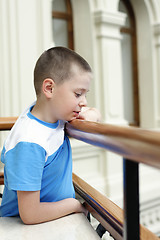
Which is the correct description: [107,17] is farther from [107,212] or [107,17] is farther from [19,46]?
[107,212]

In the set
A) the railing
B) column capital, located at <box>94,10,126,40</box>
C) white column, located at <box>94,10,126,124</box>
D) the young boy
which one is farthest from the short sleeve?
column capital, located at <box>94,10,126,40</box>

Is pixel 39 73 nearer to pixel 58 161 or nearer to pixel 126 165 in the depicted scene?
pixel 58 161

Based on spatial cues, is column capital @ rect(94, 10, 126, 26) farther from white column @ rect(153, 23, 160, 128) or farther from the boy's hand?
the boy's hand

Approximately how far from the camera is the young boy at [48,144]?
89 cm

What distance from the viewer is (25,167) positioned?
0.88m

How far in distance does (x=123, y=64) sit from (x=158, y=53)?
2.36ft

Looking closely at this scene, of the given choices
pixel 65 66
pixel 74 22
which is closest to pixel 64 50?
pixel 65 66

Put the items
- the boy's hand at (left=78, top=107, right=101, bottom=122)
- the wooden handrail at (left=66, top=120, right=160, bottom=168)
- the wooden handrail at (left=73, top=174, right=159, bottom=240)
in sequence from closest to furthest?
the wooden handrail at (left=66, top=120, right=160, bottom=168)
the wooden handrail at (left=73, top=174, right=159, bottom=240)
the boy's hand at (left=78, top=107, right=101, bottom=122)

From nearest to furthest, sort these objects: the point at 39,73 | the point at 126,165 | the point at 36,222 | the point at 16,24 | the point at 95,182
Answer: the point at 126,165, the point at 36,222, the point at 39,73, the point at 16,24, the point at 95,182

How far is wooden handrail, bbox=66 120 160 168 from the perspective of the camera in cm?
41

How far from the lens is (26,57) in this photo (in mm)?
3195

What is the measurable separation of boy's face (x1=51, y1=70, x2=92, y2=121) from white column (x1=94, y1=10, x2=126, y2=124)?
3.23 metres

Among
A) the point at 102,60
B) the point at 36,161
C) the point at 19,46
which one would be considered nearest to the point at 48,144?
the point at 36,161

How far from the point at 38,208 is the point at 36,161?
0.15 m
